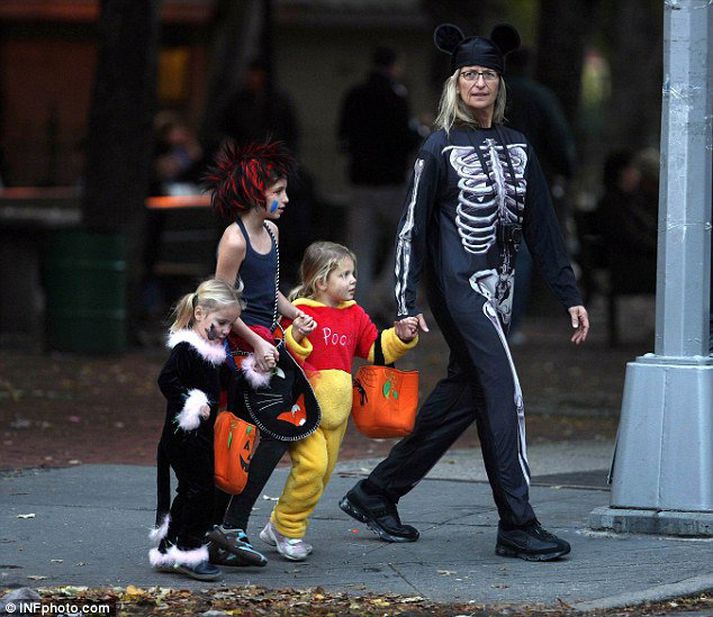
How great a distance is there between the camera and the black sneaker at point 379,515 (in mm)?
7074

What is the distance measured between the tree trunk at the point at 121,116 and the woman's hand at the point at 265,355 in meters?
7.85

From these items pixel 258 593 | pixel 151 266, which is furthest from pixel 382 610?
pixel 151 266

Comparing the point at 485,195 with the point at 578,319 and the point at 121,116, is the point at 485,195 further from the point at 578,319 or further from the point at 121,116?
the point at 121,116

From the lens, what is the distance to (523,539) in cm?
673

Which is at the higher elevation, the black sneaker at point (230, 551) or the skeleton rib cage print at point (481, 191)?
the skeleton rib cage print at point (481, 191)

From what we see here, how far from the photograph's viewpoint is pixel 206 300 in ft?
20.4

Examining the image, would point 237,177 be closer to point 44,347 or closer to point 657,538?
point 657,538

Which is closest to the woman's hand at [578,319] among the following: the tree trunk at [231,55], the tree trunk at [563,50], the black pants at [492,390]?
the black pants at [492,390]

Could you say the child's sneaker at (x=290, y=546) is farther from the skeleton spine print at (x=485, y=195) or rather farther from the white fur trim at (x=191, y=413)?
the skeleton spine print at (x=485, y=195)

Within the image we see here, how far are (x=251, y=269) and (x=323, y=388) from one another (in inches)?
21.2

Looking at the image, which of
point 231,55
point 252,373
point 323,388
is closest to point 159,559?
point 252,373

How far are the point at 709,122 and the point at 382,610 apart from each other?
2.63 m

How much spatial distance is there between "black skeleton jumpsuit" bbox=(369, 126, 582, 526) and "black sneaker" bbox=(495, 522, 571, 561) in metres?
0.05

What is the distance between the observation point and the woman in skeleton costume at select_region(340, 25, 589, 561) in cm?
674
